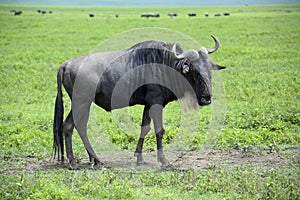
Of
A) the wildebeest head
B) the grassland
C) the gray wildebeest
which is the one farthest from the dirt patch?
the wildebeest head

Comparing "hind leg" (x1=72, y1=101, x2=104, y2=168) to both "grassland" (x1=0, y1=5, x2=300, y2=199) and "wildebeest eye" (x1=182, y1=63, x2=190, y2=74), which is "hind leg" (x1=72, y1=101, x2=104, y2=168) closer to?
"grassland" (x1=0, y1=5, x2=300, y2=199)

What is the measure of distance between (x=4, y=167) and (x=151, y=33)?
74.7 ft

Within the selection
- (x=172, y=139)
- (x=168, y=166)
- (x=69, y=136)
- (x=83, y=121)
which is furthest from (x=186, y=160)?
(x=69, y=136)

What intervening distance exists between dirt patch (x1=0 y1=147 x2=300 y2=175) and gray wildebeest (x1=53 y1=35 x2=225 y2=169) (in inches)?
10.5

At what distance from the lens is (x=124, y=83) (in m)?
8.87

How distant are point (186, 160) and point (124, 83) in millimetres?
1714

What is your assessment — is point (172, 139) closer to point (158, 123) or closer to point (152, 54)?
point (158, 123)

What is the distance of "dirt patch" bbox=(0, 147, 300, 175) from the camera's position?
857cm

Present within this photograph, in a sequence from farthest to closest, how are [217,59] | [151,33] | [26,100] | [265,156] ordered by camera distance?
[151,33] → [217,59] → [26,100] → [265,156]

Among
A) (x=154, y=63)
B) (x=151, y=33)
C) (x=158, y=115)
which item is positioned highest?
(x=154, y=63)

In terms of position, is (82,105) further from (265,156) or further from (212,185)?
(265,156)

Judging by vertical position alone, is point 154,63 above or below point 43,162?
above

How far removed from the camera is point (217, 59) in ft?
70.3

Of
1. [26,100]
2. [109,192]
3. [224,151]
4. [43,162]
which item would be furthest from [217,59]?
[109,192]
